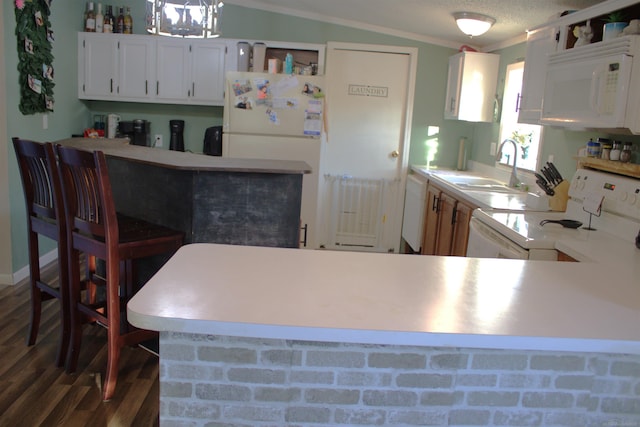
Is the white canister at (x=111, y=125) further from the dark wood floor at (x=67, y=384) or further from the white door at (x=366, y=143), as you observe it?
the dark wood floor at (x=67, y=384)

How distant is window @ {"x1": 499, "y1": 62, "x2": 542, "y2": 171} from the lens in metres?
4.02

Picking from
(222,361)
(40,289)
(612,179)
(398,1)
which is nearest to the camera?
(222,361)

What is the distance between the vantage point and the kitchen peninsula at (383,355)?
1.14 meters

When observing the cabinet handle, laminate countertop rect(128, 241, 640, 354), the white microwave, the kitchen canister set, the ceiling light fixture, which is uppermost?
the ceiling light fixture

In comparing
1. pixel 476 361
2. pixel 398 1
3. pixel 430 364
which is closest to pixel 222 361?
pixel 430 364

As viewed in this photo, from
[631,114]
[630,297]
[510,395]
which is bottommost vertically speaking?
[510,395]

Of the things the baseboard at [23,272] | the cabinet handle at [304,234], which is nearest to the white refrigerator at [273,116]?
the cabinet handle at [304,234]

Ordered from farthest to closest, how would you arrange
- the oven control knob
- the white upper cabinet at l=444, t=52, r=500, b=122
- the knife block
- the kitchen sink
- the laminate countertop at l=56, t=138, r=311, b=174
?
Answer: the white upper cabinet at l=444, t=52, r=500, b=122, the kitchen sink, the knife block, the laminate countertop at l=56, t=138, r=311, b=174, the oven control knob

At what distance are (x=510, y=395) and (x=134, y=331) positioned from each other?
1883 millimetres

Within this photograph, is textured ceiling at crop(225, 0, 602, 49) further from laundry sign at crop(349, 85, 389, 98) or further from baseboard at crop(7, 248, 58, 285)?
baseboard at crop(7, 248, 58, 285)

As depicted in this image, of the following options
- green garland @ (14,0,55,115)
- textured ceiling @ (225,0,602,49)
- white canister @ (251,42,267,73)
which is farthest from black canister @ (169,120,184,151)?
textured ceiling @ (225,0,602,49)

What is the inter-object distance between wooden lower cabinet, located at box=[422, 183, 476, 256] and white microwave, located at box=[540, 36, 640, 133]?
87cm

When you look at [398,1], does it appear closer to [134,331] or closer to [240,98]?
[240,98]

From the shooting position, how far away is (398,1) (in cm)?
401
